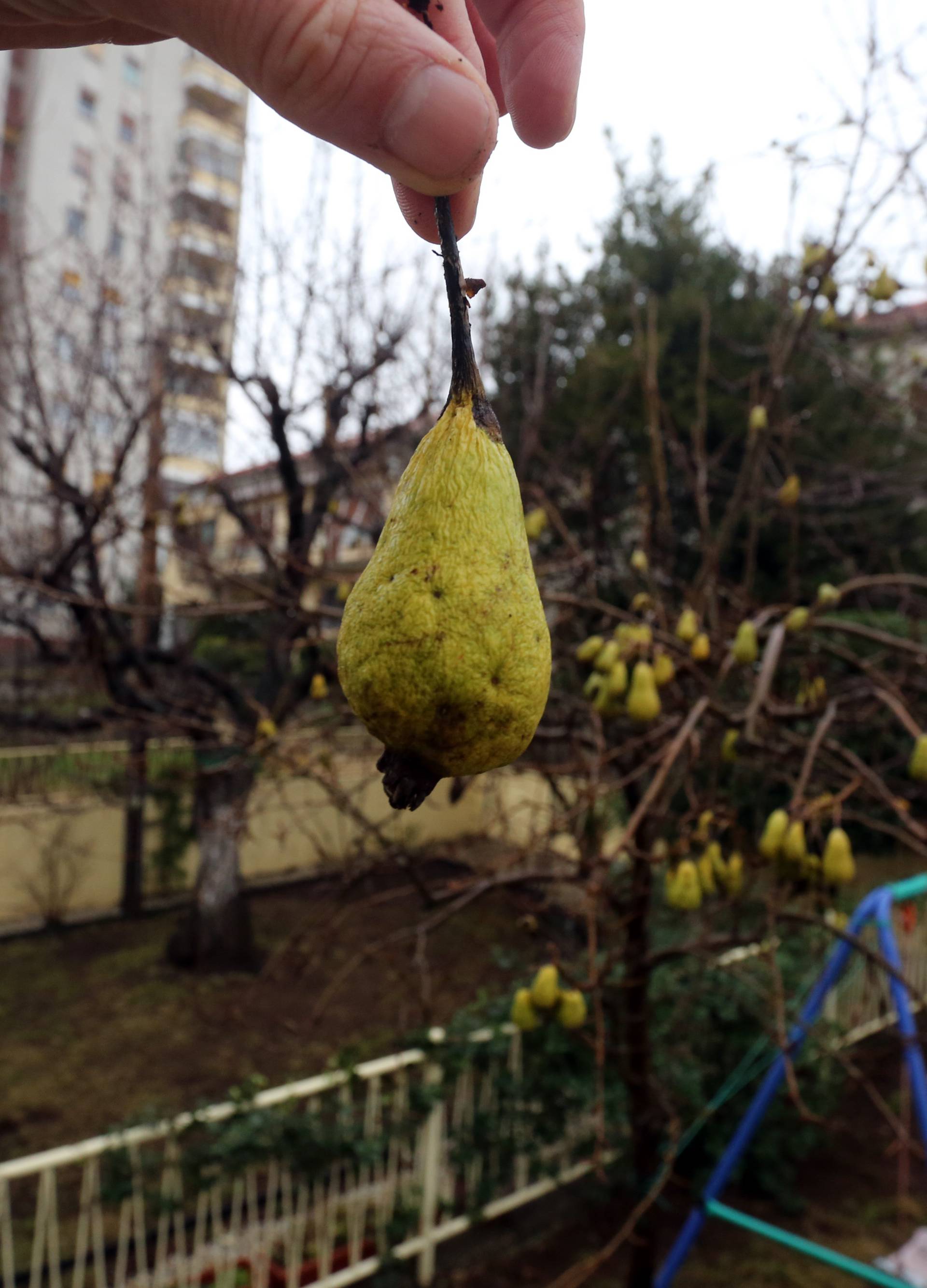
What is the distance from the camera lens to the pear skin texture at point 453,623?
2.36 feet

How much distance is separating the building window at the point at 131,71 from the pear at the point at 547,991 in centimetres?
2167

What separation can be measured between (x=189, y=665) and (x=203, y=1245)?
15.0 ft

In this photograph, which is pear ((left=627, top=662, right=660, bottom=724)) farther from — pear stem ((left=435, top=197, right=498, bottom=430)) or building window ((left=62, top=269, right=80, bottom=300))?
building window ((left=62, top=269, right=80, bottom=300))

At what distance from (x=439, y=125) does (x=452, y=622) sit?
1.41ft

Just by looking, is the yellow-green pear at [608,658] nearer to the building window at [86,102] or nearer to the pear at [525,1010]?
the pear at [525,1010]

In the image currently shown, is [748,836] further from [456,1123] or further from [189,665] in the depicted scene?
[189,665]

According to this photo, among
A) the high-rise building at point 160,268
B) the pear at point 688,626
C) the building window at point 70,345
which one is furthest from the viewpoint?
the building window at point 70,345

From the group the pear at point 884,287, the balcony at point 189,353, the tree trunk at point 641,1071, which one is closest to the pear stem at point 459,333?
the tree trunk at point 641,1071

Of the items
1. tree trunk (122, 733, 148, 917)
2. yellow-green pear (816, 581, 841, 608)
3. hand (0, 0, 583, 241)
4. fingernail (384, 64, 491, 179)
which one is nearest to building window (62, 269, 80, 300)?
tree trunk (122, 733, 148, 917)

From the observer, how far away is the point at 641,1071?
377 centimetres

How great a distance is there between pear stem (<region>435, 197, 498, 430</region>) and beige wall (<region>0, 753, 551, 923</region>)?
7539 mm

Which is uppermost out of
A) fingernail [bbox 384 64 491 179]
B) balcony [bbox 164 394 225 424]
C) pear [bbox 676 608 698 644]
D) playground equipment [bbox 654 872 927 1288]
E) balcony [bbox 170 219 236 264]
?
balcony [bbox 170 219 236 264]

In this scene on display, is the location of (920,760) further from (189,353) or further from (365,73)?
(189,353)

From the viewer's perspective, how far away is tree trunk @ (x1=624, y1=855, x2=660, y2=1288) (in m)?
3.52
